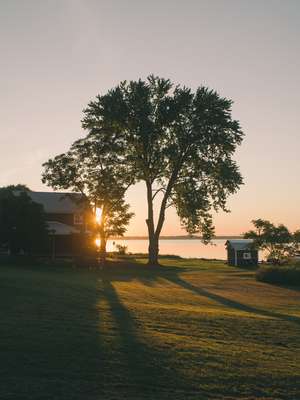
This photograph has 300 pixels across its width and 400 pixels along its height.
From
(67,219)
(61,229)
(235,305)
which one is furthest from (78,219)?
(235,305)

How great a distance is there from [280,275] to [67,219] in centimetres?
3674

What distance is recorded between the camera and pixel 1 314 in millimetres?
14211

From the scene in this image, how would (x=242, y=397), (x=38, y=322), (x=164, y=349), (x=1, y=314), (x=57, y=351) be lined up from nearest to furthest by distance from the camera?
(x=242, y=397)
(x=57, y=351)
(x=164, y=349)
(x=38, y=322)
(x=1, y=314)

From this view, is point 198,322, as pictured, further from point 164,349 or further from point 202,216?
point 202,216

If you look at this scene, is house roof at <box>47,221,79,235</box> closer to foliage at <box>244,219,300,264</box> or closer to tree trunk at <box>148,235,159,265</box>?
tree trunk at <box>148,235,159,265</box>

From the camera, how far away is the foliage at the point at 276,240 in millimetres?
46469

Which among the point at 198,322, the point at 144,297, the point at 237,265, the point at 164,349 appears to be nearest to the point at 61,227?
the point at 237,265

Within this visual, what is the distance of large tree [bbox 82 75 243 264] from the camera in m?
50.9

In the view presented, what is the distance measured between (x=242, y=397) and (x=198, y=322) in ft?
23.4

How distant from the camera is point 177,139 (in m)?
51.9

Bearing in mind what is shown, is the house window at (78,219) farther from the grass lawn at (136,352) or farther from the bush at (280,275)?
the grass lawn at (136,352)

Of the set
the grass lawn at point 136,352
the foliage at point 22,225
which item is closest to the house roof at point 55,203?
the foliage at point 22,225

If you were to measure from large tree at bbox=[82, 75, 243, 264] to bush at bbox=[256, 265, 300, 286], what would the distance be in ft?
43.2

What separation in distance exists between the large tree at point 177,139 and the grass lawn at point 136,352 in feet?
105
